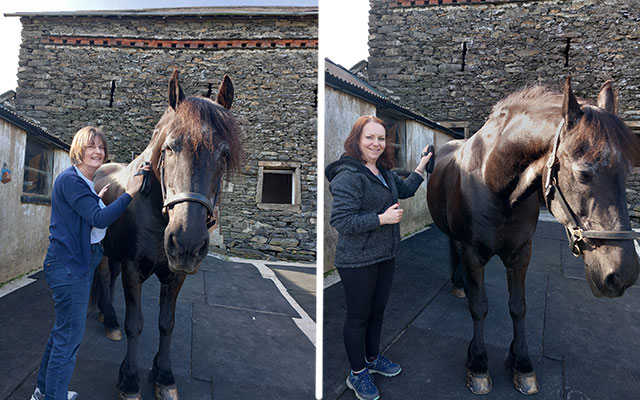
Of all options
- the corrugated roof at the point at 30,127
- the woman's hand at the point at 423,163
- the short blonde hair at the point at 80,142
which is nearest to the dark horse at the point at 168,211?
the short blonde hair at the point at 80,142

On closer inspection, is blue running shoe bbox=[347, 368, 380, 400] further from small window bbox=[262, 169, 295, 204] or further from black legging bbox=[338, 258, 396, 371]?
small window bbox=[262, 169, 295, 204]

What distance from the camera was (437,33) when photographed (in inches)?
74.5

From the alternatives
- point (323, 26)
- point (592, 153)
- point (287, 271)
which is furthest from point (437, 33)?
point (287, 271)

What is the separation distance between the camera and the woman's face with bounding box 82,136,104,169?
1576 mm

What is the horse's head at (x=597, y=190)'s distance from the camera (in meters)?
1.20

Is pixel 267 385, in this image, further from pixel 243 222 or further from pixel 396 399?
pixel 243 222

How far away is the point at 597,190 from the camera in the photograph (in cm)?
123

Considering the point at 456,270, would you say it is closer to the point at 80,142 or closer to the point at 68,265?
the point at 68,265

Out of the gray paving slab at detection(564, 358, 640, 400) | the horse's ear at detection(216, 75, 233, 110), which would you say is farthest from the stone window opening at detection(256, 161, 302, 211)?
the gray paving slab at detection(564, 358, 640, 400)

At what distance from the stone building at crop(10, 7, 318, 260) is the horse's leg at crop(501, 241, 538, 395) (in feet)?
4.20

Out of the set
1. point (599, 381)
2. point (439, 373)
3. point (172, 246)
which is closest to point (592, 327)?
point (599, 381)

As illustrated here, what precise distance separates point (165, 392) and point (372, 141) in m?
1.57

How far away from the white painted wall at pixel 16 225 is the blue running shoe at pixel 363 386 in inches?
58.6

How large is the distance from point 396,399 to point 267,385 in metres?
0.75
